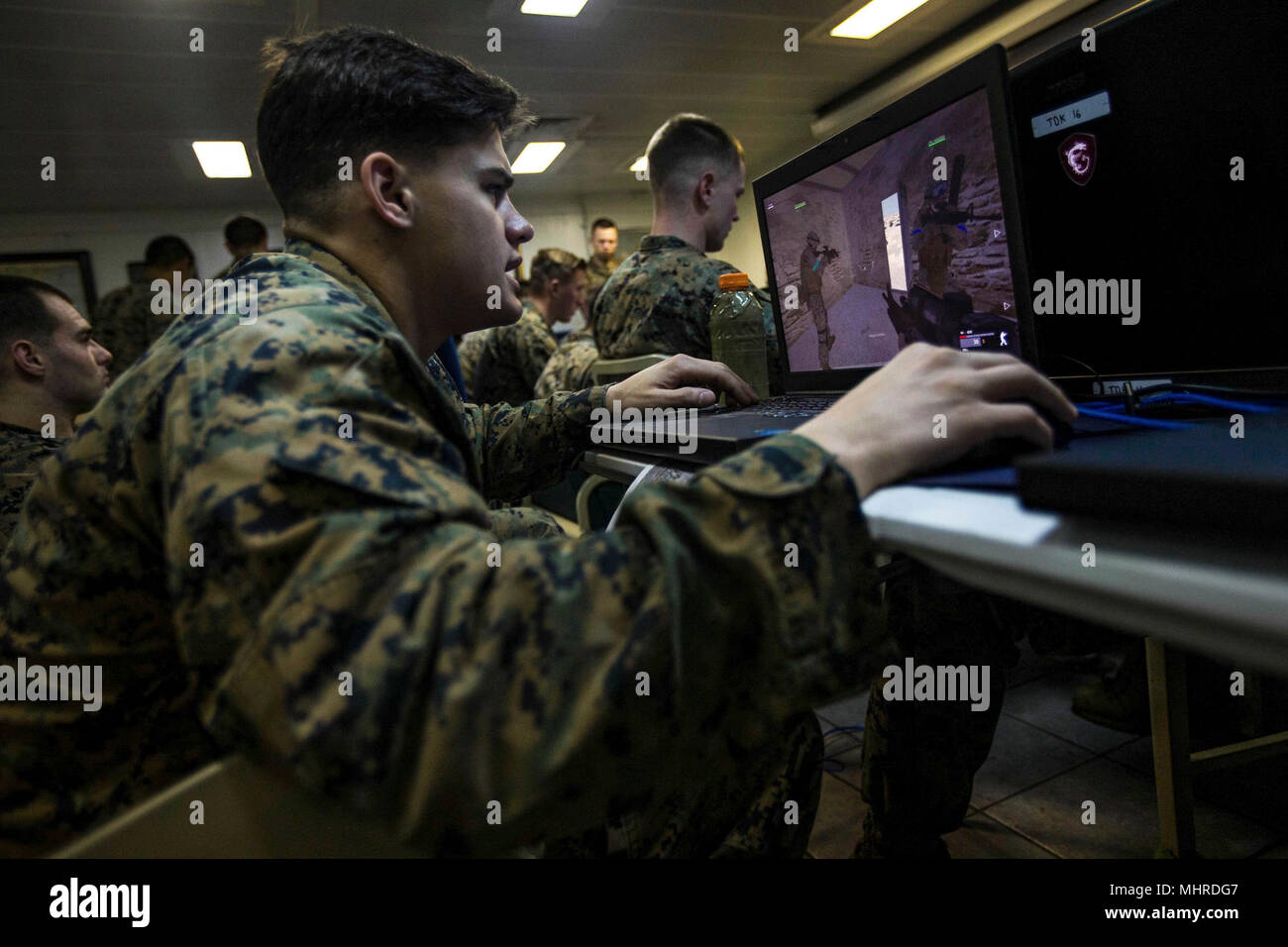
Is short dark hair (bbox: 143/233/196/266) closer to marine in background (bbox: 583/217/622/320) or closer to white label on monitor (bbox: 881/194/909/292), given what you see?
marine in background (bbox: 583/217/622/320)

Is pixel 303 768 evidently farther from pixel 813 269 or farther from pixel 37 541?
pixel 813 269

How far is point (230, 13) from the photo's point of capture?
11.5 feet

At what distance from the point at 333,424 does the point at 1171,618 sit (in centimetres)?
43

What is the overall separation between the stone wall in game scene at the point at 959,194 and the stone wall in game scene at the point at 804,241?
0.21 feet

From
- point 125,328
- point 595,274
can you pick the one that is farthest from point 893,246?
point 595,274

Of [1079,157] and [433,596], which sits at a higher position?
[1079,157]

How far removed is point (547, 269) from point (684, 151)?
1979 mm

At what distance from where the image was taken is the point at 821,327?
122cm

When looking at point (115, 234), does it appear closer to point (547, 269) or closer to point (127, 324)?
point (127, 324)

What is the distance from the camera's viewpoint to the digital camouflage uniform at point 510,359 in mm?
3238

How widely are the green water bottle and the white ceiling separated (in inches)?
114

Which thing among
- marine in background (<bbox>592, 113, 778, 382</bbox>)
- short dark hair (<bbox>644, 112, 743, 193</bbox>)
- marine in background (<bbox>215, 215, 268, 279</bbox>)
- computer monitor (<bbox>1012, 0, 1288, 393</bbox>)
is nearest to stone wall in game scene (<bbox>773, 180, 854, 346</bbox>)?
computer monitor (<bbox>1012, 0, 1288, 393</bbox>)

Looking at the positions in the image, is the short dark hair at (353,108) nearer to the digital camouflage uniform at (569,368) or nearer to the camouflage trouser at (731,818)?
the camouflage trouser at (731,818)
